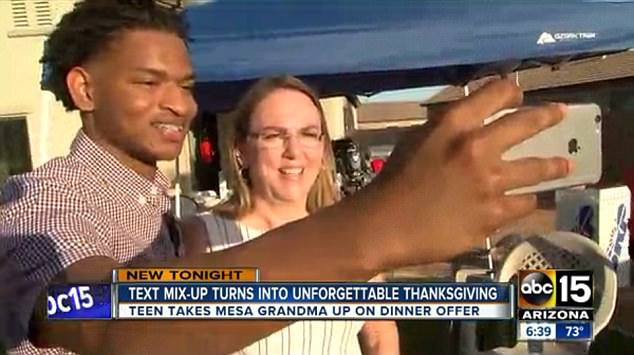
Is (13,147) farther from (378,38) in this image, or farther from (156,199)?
(378,38)

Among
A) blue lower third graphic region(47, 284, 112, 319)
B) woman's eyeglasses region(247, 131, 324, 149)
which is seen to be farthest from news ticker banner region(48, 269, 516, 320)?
woman's eyeglasses region(247, 131, 324, 149)

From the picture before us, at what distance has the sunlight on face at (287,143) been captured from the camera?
1562 millimetres

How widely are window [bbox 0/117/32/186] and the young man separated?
5 cm

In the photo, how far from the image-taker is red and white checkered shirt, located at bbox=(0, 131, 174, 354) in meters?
1.31

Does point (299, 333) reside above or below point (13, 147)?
below

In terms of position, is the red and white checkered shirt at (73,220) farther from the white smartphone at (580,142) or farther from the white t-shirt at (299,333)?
the white smartphone at (580,142)

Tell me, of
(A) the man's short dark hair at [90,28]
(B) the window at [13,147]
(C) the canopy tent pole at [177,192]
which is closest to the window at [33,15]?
(A) the man's short dark hair at [90,28]

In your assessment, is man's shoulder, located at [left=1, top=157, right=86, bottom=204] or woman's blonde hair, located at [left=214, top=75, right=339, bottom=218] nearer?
man's shoulder, located at [left=1, top=157, right=86, bottom=204]

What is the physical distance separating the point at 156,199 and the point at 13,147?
0.93 ft

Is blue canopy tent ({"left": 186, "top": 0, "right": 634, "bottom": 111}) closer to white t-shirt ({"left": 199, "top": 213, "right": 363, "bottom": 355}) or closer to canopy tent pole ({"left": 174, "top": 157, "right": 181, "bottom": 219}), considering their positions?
canopy tent pole ({"left": 174, "top": 157, "right": 181, "bottom": 219})

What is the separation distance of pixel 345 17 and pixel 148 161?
0.45 m

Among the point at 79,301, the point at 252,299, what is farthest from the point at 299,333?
the point at 79,301

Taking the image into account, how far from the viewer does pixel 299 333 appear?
1601 millimetres

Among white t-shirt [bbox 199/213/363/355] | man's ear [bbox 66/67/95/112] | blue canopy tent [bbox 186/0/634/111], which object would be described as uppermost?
blue canopy tent [bbox 186/0/634/111]
